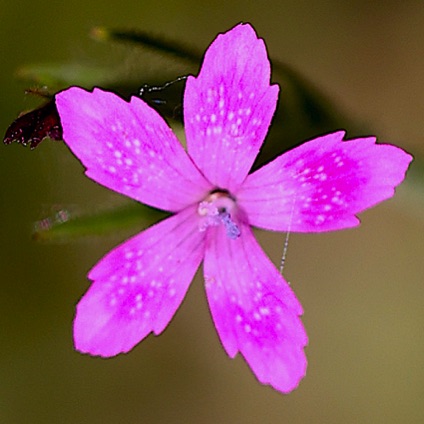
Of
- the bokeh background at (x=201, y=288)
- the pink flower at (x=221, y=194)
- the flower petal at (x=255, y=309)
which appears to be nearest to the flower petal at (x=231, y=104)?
the pink flower at (x=221, y=194)

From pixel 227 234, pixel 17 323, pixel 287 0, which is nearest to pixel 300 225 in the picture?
pixel 227 234

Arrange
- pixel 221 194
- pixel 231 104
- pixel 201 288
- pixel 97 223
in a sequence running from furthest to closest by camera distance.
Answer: pixel 201 288
pixel 97 223
pixel 221 194
pixel 231 104

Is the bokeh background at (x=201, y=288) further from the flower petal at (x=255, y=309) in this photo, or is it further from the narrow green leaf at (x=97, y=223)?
the flower petal at (x=255, y=309)

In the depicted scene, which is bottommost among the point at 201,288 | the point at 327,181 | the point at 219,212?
the point at 201,288

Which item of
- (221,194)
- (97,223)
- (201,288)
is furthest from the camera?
(201,288)

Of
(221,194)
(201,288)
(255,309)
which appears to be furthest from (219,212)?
(201,288)

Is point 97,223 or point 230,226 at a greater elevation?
point 230,226

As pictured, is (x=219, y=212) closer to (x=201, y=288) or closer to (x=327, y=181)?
(x=327, y=181)

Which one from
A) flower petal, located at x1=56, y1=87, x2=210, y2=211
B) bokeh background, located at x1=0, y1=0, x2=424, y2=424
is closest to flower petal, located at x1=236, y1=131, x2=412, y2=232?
flower petal, located at x1=56, y1=87, x2=210, y2=211
